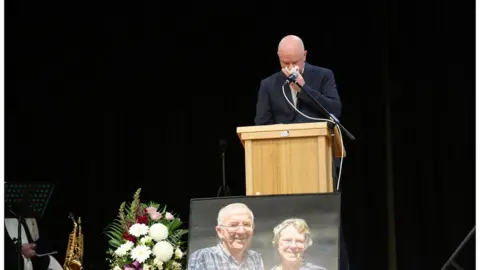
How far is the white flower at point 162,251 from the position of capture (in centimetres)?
471

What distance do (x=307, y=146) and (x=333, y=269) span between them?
73cm

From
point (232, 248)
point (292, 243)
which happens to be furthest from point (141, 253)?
point (292, 243)

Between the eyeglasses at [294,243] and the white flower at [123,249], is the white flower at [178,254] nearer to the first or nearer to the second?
the white flower at [123,249]

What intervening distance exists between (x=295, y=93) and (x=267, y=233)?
98 centimetres

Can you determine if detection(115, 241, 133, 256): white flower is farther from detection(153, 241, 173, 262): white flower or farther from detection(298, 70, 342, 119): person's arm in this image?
detection(298, 70, 342, 119): person's arm

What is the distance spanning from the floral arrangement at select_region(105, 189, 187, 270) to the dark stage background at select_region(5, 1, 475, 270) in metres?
2.38

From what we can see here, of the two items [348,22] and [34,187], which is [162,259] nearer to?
[34,187]

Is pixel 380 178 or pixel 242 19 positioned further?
pixel 242 19

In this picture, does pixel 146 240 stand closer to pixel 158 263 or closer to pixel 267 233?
pixel 158 263

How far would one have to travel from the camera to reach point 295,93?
5.01 meters

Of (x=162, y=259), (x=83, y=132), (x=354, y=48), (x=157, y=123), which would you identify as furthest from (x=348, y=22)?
(x=162, y=259)

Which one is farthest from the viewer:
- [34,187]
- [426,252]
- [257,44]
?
[257,44]

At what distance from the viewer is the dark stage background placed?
6.85m

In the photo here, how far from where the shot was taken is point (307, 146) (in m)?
4.64
